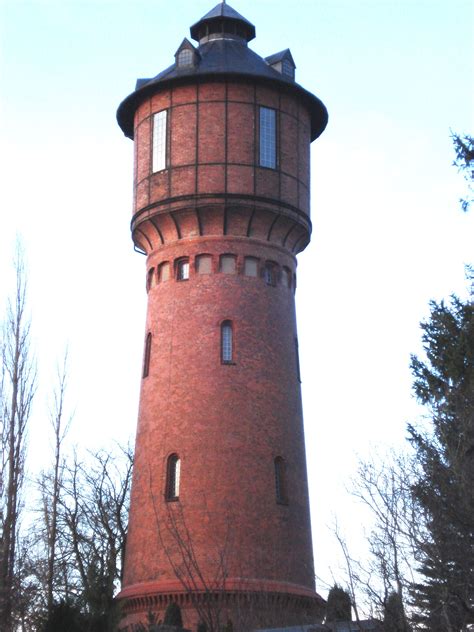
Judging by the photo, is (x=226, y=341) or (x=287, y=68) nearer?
(x=226, y=341)

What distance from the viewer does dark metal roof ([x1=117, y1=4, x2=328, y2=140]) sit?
30.8m

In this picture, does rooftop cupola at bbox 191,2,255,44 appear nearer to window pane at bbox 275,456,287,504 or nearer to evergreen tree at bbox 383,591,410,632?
window pane at bbox 275,456,287,504

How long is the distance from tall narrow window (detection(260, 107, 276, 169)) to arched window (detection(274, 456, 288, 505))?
760 cm

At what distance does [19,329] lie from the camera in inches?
1117

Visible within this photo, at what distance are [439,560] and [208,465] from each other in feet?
33.3

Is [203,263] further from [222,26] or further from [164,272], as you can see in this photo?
[222,26]

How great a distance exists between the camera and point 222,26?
33.6 m

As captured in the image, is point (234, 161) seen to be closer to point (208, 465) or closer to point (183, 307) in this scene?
point (183, 307)

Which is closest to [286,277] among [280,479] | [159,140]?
[159,140]

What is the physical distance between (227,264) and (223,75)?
4.97 meters

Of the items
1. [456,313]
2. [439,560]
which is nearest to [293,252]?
[456,313]

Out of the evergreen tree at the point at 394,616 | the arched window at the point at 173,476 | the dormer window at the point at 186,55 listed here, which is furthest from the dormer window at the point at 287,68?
the evergreen tree at the point at 394,616

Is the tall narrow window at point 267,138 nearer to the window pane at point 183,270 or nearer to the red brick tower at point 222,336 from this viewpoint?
the red brick tower at point 222,336

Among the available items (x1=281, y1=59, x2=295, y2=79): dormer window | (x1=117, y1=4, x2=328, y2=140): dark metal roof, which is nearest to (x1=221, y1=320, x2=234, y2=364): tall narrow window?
(x1=117, y1=4, x2=328, y2=140): dark metal roof
